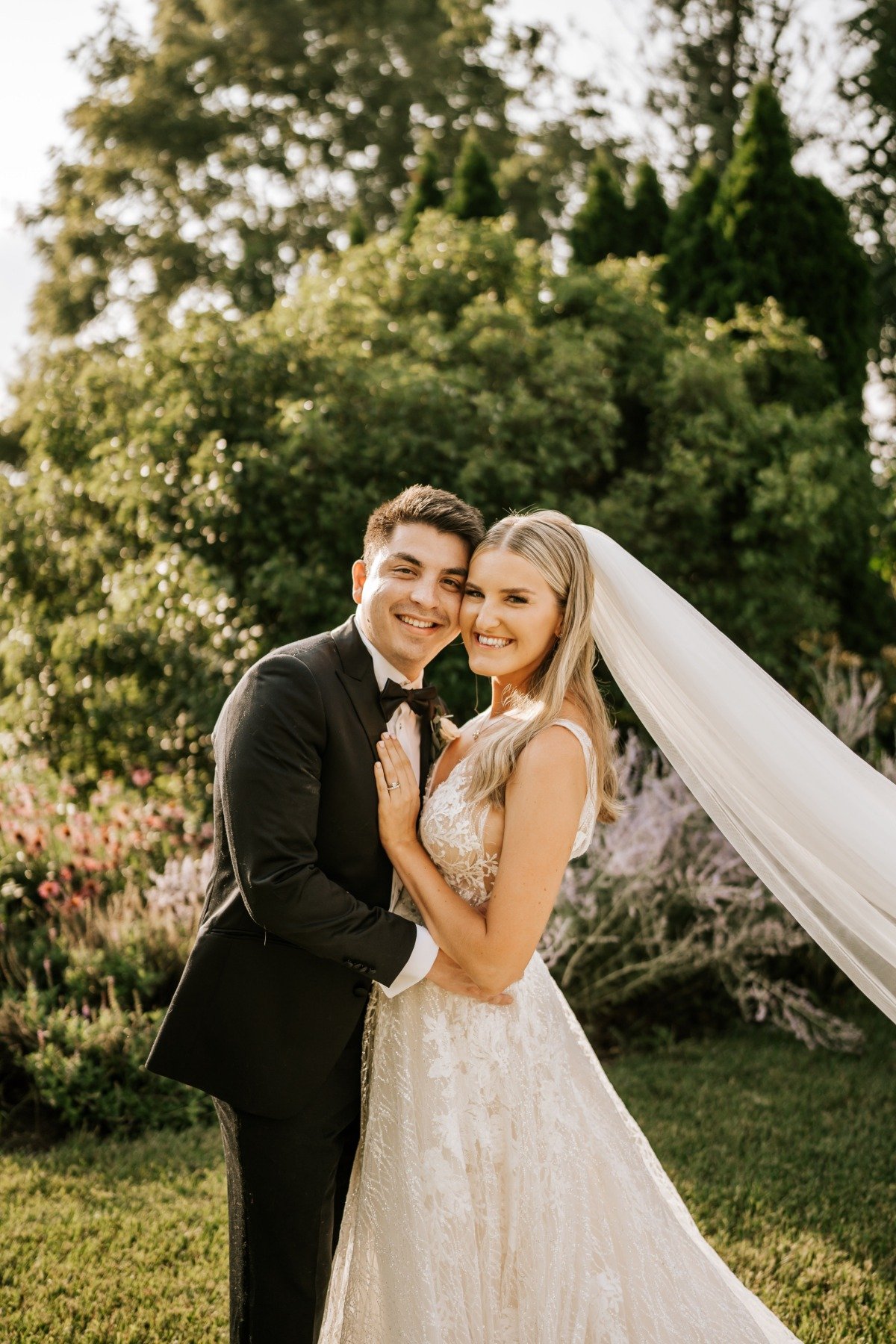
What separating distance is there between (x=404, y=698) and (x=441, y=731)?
17.3 inches

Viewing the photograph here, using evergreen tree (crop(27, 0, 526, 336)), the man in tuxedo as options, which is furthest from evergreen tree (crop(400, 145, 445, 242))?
the man in tuxedo

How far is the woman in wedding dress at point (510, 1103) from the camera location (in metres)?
2.53

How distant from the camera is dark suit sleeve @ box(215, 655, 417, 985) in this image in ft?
7.55

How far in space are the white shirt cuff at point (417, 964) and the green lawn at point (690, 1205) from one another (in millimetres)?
886

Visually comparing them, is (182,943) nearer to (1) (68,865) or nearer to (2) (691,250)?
(1) (68,865)

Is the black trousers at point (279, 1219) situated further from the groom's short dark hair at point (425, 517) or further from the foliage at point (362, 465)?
the foliage at point (362, 465)

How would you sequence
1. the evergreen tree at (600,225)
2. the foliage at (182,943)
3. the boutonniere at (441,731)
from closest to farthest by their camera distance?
the boutonniere at (441,731) → the foliage at (182,943) → the evergreen tree at (600,225)

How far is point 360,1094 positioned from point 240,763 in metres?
0.92

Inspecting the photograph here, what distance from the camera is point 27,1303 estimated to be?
335cm

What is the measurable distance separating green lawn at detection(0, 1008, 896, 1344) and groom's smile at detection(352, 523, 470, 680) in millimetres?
1675

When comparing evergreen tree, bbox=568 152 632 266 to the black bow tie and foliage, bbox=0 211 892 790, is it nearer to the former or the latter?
foliage, bbox=0 211 892 790

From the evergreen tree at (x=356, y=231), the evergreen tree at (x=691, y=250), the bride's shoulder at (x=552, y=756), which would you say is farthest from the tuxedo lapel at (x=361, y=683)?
the evergreen tree at (x=356, y=231)

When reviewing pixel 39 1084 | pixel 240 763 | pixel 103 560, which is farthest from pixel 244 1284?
pixel 103 560

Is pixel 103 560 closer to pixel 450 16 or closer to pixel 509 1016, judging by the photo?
pixel 509 1016
